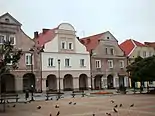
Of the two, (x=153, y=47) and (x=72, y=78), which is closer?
(x=72, y=78)

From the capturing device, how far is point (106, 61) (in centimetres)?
5569

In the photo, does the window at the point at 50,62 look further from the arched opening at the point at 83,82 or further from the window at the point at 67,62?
the arched opening at the point at 83,82

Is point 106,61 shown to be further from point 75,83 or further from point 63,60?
point 63,60

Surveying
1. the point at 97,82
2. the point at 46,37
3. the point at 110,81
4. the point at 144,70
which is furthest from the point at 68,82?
the point at 144,70

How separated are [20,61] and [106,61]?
1752 cm

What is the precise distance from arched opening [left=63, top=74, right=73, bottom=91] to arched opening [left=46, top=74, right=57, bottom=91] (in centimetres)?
230

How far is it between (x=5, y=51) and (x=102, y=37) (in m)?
36.4

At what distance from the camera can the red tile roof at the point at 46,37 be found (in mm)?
49188

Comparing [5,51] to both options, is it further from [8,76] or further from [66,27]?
[66,27]

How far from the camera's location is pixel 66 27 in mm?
49875

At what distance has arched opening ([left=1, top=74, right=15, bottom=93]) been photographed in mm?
44562

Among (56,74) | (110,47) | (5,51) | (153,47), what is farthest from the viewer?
(153,47)

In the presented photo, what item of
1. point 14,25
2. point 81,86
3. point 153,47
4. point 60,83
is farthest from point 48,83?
point 153,47

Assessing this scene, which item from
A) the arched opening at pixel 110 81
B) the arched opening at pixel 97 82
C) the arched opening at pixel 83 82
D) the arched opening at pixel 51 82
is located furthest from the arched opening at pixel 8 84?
the arched opening at pixel 110 81
